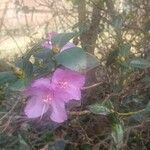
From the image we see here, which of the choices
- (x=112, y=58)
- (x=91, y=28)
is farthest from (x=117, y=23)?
(x=112, y=58)

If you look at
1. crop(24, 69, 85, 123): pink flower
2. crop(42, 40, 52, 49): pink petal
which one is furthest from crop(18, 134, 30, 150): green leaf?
crop(42, 40, 52, 49): pink petal

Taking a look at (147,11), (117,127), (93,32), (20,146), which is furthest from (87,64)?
(147,11)

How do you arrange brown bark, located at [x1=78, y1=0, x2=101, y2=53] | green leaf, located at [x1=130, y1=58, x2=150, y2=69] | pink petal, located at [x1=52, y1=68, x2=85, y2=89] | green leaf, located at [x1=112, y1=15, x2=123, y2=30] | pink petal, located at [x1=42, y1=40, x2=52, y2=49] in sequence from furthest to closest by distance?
brown bark, located at [x1=78, y1=0, x2=101, y2=53]
green leaf, located at [x1=112, y1=15, x2=123, y2=30]
green leaf, located at [x1=130, y1=58, x2=150, y2=69]
pink petal, located at [x1=42, y1=40, x2=52, y2=49]
pink petal, located at [x1=52, y1=68, x2=85, y2=89]

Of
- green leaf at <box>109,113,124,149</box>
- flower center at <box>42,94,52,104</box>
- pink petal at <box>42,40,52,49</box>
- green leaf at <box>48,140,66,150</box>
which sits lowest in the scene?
green leaf at <box>48,140,66,150</box>

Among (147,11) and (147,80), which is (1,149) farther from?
(147,11)

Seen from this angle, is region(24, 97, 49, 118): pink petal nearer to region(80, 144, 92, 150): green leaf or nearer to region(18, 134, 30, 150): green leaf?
region(18, 134, 30, 150): green leaf

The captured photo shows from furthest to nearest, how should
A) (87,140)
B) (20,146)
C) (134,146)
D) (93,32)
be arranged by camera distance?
(93,32) < (134,146) < (87,140) < (20,146)
